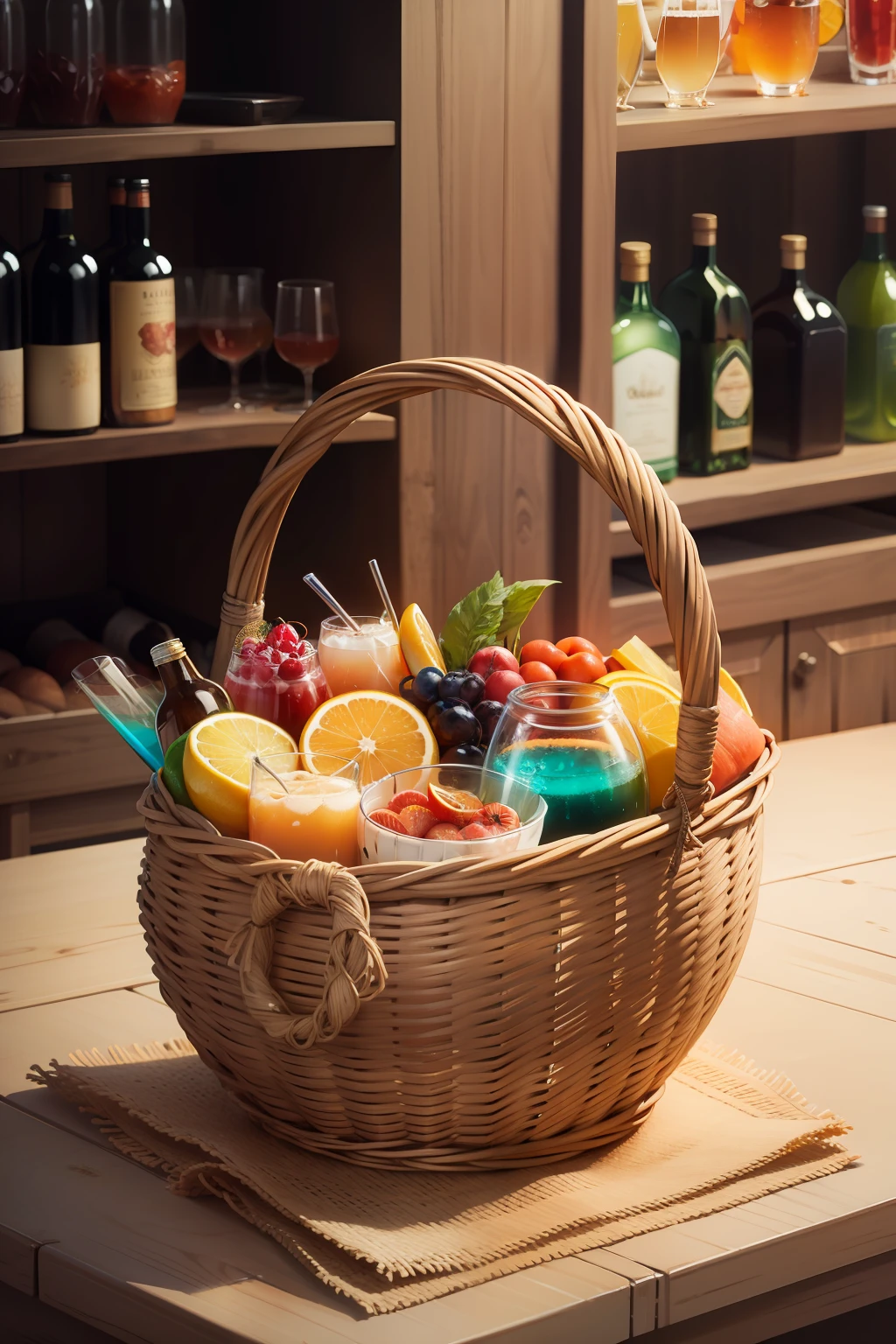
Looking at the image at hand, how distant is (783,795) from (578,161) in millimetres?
753

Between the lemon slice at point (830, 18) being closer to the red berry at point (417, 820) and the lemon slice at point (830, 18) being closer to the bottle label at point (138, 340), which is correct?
the bottle label at point (138, 340)

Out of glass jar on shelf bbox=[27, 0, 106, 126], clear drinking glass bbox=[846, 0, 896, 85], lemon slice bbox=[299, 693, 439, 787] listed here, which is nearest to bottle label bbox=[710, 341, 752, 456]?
clear drinking glass bbox=[846, 0, 896, 85]

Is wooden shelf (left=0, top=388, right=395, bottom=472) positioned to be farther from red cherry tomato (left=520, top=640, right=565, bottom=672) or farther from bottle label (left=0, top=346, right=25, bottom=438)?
red cherry tomato (left=520, top=640, right=565, bottom=672)

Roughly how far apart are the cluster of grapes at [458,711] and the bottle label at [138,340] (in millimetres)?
890

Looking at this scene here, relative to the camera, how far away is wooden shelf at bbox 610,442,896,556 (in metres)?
2.07

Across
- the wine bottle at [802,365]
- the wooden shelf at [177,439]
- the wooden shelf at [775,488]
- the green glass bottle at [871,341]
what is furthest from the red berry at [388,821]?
the green glass bottle at [871,341]

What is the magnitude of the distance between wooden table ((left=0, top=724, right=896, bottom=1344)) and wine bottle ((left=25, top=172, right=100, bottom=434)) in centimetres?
69

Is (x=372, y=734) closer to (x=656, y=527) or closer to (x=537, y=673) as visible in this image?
(x=537, y=673)

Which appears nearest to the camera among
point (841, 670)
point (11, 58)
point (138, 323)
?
point (11, 58)

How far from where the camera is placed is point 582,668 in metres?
1.07

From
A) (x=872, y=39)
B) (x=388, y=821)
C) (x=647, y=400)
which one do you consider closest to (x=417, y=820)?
(x=388, y=821)

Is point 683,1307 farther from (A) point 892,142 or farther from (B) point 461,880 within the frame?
(A) point 892,142

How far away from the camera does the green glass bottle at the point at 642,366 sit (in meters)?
2.04

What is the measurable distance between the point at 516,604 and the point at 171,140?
2.80ft
